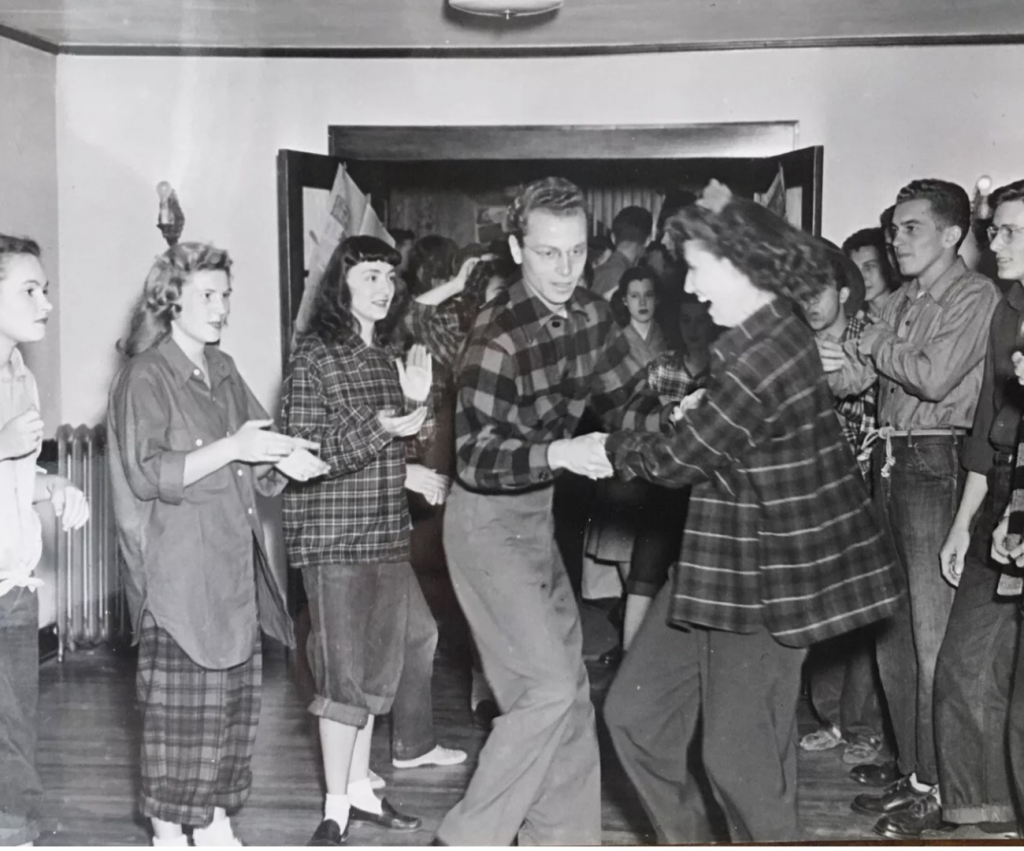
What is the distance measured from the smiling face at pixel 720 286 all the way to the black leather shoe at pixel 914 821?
125 cm

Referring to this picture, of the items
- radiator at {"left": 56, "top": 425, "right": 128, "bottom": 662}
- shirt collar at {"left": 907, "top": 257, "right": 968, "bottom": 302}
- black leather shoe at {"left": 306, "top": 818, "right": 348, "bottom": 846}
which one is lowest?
black leather shoe at {"left": 306, "top": 818, "right": 348, "bottom": 846}

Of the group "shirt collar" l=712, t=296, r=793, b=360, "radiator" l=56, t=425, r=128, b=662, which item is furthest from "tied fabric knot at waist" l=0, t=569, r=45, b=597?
"shirt collar" l=712, t=296, r=793, b=360

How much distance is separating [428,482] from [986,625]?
132 cm

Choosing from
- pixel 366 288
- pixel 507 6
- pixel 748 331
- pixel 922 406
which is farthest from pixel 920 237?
pixel 366 288

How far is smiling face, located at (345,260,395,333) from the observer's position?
2578mm

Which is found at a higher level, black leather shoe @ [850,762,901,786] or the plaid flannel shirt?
the plaid flannel shirt

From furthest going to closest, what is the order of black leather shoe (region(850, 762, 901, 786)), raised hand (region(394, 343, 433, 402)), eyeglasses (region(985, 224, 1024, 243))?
black leather shoe (region(850, 762, 901, 786)) < raised hand (region(394, 343, 433, 402)) < eyeglasses (region(985, 224, 1024, 243))

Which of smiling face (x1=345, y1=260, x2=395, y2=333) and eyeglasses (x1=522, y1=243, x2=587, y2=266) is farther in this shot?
smiling face (x1=345, y1=260, x2=395, y2=333)

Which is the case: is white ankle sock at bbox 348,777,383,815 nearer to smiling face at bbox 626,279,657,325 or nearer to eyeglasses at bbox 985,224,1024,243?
smiling face at bbox 626,279,657,325

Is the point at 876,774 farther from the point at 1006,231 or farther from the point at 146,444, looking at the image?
the point at 146,444

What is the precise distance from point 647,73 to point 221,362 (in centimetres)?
120

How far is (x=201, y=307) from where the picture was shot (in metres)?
→ 2.38

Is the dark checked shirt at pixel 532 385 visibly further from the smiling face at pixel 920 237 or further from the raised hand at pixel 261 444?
→ the smiling face at pixel 920 237

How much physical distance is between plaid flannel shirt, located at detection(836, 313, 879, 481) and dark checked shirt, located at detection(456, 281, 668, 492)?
0.48m
